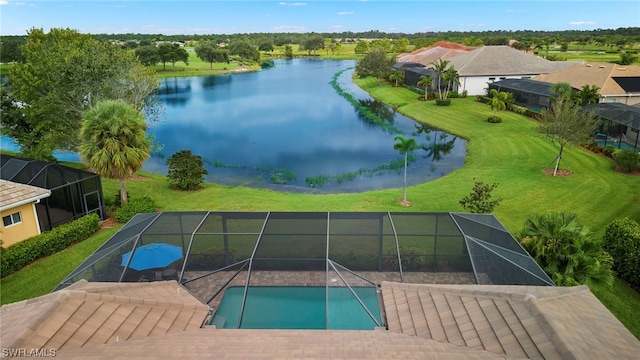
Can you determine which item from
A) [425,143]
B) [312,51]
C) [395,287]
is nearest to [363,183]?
[425,143]

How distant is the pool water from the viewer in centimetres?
1184

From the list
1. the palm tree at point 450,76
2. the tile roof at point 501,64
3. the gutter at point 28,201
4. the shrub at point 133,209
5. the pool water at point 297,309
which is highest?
the tile roof at point 501,64

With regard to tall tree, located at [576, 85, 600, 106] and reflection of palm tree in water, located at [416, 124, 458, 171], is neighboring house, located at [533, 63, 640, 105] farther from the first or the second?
reflection of palm tree in water, located at [416, 124, 458, 171]

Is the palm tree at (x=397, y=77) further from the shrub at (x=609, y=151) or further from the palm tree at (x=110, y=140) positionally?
the palm tree at (x=110, y=140)

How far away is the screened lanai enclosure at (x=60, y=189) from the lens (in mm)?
20031

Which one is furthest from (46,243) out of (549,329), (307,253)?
(549,329)

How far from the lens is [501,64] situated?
215ft

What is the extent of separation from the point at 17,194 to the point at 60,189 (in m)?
2.73

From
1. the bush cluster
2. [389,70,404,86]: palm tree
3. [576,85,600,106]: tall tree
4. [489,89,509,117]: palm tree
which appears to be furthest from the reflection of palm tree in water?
[389,70,404,86]: palm tree

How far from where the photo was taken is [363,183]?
98.4 feet

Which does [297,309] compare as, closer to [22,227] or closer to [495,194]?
[22,227]

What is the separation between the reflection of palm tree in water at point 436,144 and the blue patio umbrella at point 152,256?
23.1 metres

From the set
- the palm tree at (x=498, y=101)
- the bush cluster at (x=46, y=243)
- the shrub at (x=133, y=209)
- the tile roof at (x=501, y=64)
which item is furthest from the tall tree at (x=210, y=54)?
the bush cluster at (x=46, y=243)

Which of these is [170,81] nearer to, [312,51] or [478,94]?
[478,94]
